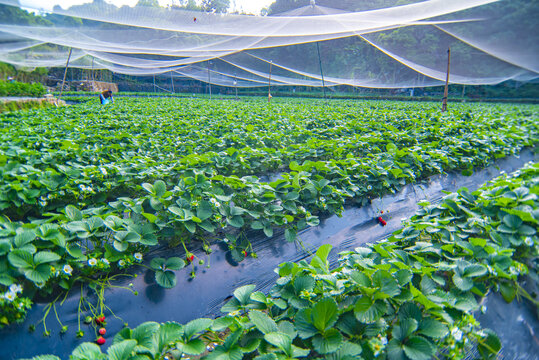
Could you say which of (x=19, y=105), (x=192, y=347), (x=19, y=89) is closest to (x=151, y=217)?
(x=192, y=347)

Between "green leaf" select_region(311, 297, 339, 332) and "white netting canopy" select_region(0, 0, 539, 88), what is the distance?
23.7 feet

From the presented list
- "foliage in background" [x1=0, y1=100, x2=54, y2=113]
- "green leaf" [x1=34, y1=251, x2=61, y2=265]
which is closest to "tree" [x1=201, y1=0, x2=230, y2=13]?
"foliage in background" [x1=0, y1=100, x2=54, y2=113]

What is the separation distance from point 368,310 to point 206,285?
1.02 m

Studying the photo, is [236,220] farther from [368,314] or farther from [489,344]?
[489,344]

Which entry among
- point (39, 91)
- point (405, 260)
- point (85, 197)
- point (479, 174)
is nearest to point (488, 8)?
point (479, 174)

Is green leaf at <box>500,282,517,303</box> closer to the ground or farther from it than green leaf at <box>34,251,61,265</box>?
closer to the ground

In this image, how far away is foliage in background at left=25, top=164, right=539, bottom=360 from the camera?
0.91 m

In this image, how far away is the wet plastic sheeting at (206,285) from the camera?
1.27 metres

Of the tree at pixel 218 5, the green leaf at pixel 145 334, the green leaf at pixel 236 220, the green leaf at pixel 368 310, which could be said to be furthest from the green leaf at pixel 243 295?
the tree at pixel 218 5

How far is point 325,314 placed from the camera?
943 mm

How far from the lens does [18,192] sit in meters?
1.97

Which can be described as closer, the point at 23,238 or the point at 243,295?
the point at 243,295

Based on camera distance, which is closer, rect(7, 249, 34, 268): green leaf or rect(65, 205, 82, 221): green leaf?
rect(7, 249, 34, 268): green leaf

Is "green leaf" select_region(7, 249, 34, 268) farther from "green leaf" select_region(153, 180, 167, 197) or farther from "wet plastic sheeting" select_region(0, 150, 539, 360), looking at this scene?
"green leaf" select_region(153, 180, 167, 197)
